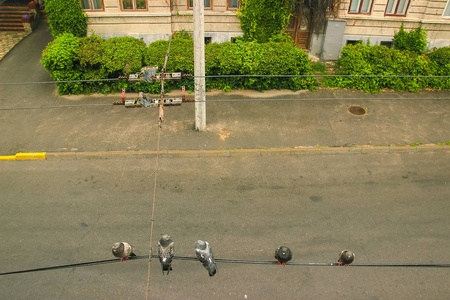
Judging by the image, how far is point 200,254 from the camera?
525 centimetres

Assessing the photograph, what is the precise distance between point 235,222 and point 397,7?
44.6ft

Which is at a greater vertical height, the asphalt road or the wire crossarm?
the wire crossarm

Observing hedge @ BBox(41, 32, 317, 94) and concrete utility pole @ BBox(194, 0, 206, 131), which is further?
hedge @ BBox(41, 32, 317, 94)

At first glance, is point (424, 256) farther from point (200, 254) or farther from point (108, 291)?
point (108, 291)

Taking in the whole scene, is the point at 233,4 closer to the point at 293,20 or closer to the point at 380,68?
the point at 293,20

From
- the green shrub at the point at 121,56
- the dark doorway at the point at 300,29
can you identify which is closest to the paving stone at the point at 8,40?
the green shrub at the point at 121,56

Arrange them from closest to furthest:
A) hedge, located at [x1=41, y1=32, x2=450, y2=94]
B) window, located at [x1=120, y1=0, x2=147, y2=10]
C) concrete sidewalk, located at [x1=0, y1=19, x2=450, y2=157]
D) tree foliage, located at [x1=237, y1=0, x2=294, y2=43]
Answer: concrete sidewalk, located at [x1=0, y1=19, x2=450, y2=157]
hedge, located at [x1=41, y1=32, x2=450, y2=94]
tree foliage, located at [x1=237, y1=0, x2=294, y2=43]
window, located at [x1=120, y1=0, x2=147, y2=10]

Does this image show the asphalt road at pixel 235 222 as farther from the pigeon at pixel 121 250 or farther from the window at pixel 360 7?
A: the window at pixel 360 7

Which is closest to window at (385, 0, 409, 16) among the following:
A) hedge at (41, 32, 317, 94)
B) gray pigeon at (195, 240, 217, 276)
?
hedge at (41, 32, 317, 94)

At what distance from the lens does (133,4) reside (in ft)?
50.8

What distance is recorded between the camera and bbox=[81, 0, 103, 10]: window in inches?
601

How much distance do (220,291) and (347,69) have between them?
11329 mm

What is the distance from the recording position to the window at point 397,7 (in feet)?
52.0

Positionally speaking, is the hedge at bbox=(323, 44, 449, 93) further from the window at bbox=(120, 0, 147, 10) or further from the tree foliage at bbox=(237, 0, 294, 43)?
the window at bbox=(120, 0, 147, 10)
